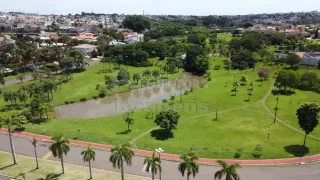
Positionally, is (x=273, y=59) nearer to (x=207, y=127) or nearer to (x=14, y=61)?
(x=207, y=127)

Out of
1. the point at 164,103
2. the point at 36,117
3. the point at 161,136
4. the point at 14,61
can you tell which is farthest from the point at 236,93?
the point at 14,61

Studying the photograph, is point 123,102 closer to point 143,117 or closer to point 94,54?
point 143,117

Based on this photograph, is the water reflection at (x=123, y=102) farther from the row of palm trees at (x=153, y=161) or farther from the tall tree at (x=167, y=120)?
the row of palm trees at (x=153, y=161)

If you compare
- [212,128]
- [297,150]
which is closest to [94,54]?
[212,128]

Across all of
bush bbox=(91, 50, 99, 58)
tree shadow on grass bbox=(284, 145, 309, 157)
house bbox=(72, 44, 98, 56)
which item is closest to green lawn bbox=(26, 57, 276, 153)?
tree shadow on grass bbox=(284, 145, 309, 157)

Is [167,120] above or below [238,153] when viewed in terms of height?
above
